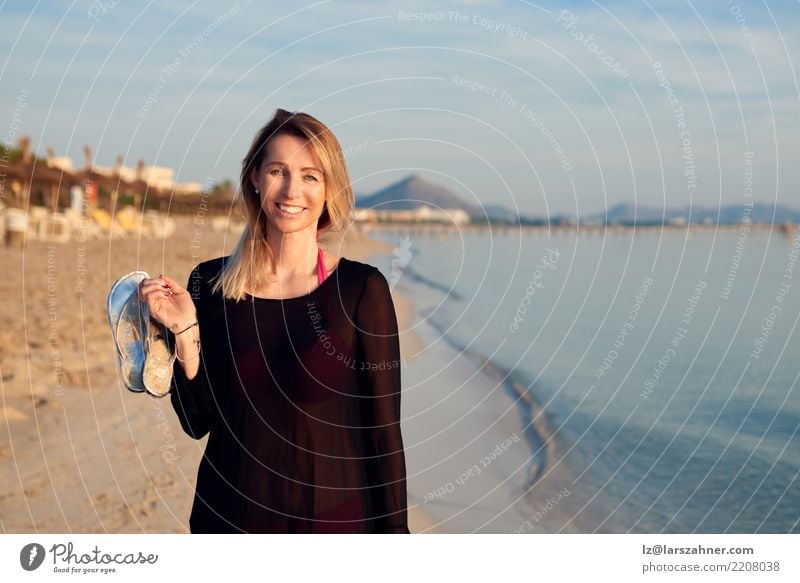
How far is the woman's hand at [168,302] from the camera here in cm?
375

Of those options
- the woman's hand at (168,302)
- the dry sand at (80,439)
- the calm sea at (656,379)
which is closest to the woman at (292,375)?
the woman's hand at (168,302)

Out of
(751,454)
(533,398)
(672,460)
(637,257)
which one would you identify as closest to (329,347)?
(672,460)

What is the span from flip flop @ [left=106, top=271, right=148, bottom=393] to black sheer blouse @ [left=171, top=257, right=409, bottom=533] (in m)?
0.16

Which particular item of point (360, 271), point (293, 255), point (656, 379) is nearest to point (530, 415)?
point (656, 379)

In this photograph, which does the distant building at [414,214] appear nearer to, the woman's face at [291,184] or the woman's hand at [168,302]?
the woman's face at [291,184]

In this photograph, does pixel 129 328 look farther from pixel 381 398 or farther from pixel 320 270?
pixel 381 398

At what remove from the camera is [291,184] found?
156 inches

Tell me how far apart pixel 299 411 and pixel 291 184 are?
913 mm

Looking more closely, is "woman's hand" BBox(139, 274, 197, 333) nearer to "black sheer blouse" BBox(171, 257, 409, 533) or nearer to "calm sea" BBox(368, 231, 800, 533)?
"black sheer blouse" BBox(171, 257, 409, 533)

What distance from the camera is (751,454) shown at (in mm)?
11039

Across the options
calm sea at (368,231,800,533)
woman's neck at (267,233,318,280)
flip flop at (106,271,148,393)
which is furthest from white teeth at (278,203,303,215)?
calm sea at (368,231,800,533)

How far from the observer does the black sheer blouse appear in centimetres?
378
